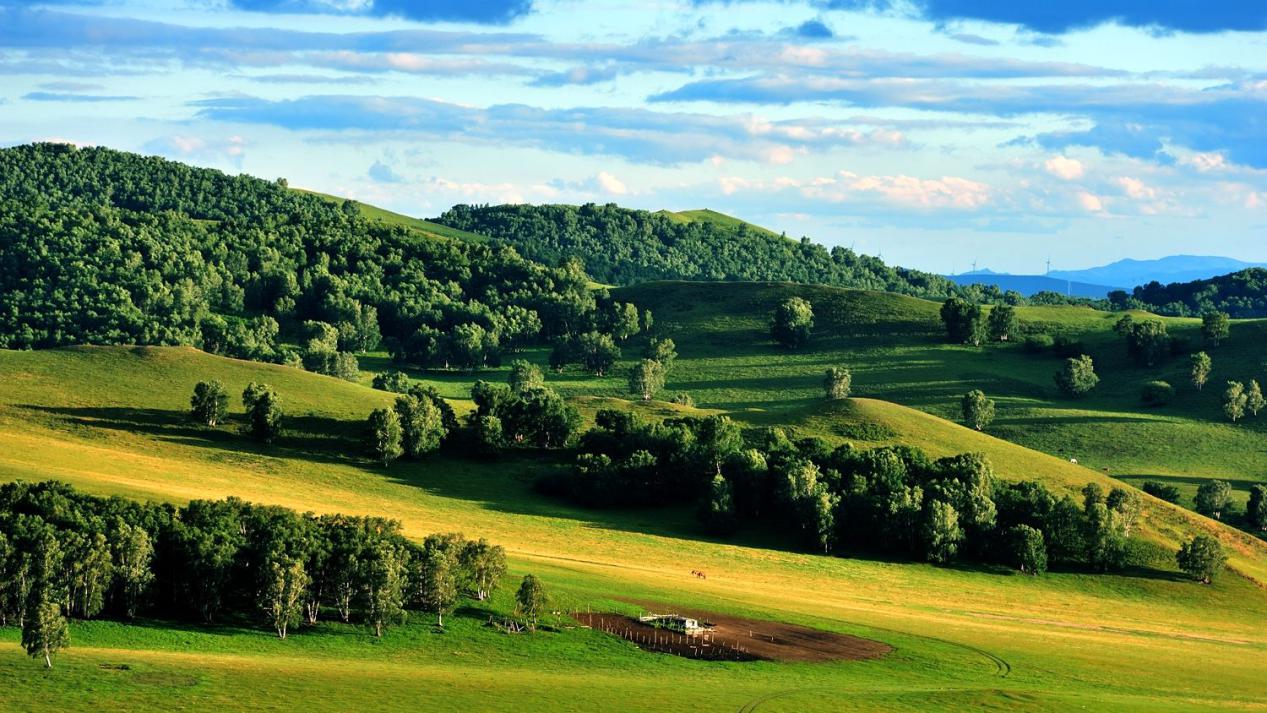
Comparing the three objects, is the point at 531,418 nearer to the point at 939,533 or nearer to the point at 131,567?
the point at 939,533

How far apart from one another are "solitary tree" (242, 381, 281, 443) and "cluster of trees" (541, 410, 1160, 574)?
1141 inches

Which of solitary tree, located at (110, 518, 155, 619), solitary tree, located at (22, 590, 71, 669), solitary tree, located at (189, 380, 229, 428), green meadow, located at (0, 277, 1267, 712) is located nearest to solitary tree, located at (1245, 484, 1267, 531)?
green meadow, located at (0, 277, 1267, 712)

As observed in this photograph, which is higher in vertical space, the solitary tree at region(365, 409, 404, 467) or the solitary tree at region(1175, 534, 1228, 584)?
the solitary tree at region(365, 409, 404, 467)

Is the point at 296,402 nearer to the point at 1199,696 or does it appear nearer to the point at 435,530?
the point at 435,530

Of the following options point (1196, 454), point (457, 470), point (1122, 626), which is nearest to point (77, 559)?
point (457, 470)

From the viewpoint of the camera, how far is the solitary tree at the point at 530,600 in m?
86.6

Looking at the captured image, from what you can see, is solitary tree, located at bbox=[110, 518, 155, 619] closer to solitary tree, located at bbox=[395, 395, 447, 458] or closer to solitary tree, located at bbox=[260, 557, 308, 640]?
solitary tree, located at bbox=[260, 557, 308, 640]

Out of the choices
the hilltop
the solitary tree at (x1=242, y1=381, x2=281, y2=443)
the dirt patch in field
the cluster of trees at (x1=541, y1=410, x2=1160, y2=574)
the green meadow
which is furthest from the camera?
the solitary tree at (x1=242, y1=381, x2=281, y2=443)

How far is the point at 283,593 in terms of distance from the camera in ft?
268

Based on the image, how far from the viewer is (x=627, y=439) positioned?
146 m

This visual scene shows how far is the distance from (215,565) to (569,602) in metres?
23.4

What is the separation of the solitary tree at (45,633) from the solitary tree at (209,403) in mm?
73670

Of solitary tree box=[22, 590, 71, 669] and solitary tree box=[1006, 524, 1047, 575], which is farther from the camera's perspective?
solitary tree box=[1006, 524, 1047, 575]

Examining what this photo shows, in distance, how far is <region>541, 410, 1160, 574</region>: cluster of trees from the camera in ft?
415
